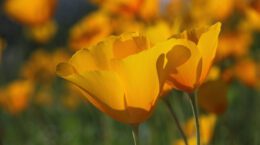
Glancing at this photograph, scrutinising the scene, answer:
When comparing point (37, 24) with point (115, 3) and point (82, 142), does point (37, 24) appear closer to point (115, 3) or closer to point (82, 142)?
point (82, 142)

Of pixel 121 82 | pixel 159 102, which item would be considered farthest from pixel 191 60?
pixel 159 102

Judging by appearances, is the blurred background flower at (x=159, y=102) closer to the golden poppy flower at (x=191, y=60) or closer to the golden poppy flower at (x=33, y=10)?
the golden poppy flower at (x=33, y=10)

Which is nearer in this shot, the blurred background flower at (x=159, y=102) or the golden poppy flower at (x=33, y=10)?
the blurred background flower at (x=159, y=102)

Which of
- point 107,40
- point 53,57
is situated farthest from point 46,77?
point 107,40

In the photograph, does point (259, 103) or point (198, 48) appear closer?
point (198, 48)

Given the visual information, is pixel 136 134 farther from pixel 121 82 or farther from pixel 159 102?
pixel 159 102

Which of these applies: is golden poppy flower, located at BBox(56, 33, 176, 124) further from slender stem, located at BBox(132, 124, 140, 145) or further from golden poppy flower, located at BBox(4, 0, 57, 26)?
golden poppy flower, located at BBox(4, 0, 57, 26)

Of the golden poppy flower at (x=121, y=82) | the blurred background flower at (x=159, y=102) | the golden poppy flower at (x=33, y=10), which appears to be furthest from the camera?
the golden poppy flower at (x=33, y=10)

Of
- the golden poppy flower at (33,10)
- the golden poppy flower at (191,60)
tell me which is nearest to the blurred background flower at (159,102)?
the golden poppy flower at (33,10)
